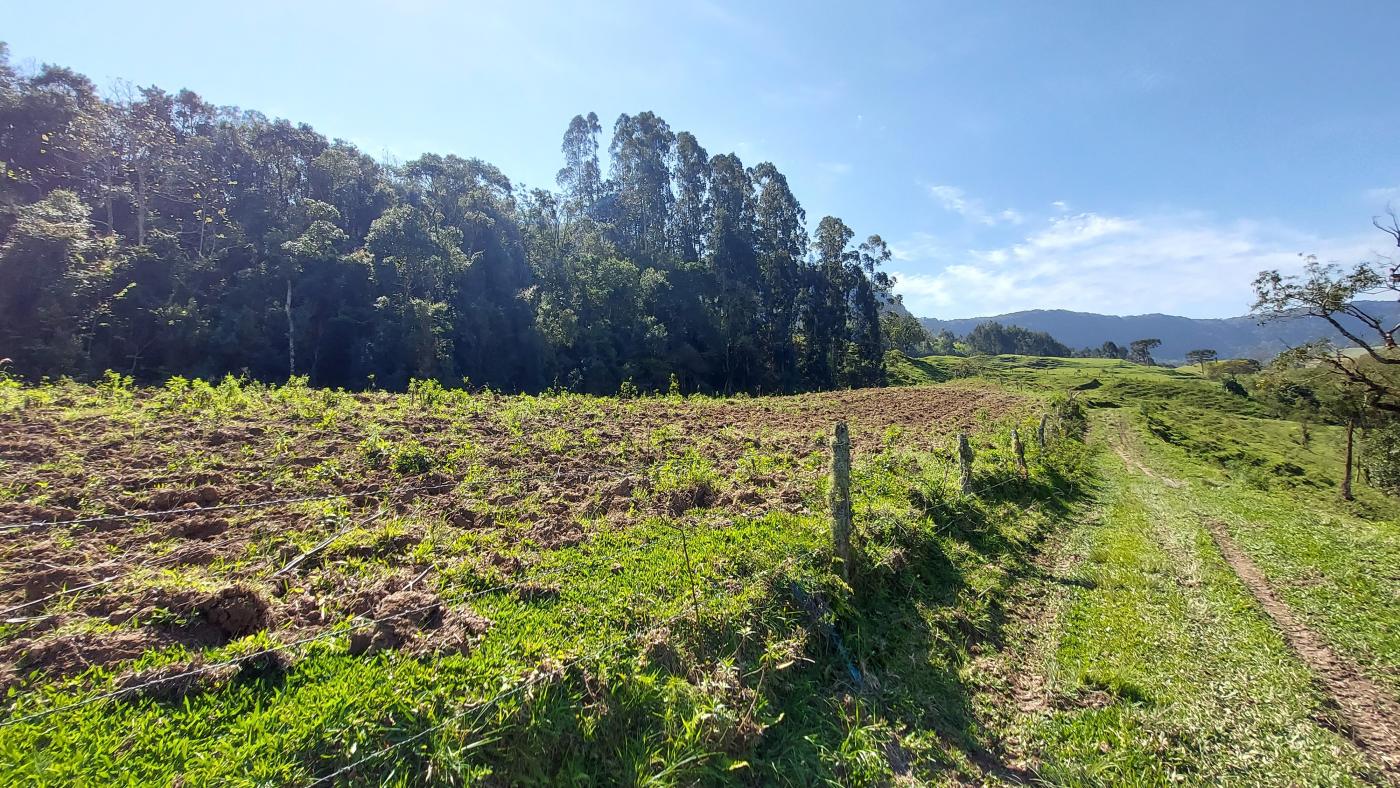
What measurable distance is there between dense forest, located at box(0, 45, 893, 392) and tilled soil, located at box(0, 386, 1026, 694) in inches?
532

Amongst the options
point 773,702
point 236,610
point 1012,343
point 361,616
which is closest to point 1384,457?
point 773,702

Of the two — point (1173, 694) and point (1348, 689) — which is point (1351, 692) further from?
point (1173, 694)

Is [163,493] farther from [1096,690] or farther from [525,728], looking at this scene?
[1096,690]

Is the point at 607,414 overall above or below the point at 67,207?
below

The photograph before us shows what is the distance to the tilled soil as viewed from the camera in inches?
148

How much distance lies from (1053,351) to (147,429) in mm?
144815

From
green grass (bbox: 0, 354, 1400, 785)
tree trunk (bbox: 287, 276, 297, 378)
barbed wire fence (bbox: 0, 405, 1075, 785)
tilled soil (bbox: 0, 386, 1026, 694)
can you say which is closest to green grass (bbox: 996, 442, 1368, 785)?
green grass (bbox: 0, 354, 1400, 785)

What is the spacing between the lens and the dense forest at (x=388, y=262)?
88.9ft

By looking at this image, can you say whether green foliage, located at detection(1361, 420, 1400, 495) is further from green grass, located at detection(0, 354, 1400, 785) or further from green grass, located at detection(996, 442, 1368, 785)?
green grass, located at detection(996, 442, 1368, 785)

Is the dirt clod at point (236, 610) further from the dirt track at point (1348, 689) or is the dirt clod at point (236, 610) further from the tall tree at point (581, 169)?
the tall tree at point (581, 169)

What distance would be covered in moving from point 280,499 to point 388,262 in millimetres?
35409

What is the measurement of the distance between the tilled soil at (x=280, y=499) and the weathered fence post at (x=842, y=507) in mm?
1343

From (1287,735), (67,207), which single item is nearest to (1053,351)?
(1287,735)

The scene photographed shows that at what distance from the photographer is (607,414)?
13.8 m
